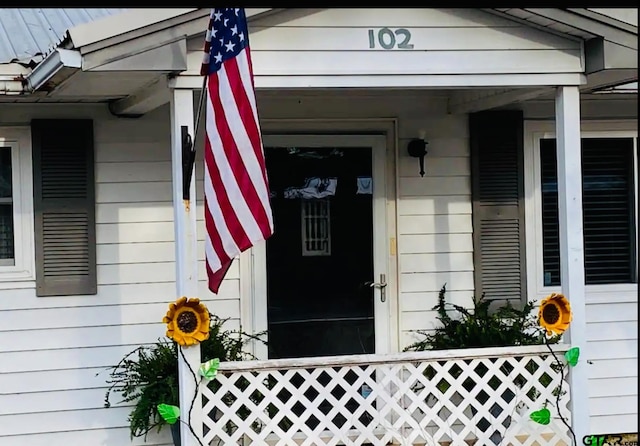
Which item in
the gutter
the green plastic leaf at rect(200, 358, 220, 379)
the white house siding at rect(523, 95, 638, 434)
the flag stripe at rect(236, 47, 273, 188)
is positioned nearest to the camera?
the flag stripe at rect(236, 47, 273, 188)

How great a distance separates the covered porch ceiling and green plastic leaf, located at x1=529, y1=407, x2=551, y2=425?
1753 mm

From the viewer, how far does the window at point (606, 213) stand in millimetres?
6066

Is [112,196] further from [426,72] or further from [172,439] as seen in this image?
[426,72]

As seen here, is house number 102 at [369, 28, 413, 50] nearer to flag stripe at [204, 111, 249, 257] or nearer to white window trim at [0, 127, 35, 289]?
flag stripe at [204, 111, 249, 257]

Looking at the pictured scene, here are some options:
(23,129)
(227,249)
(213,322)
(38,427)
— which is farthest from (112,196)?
(227,249)

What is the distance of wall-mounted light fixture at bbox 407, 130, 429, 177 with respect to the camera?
5.76m

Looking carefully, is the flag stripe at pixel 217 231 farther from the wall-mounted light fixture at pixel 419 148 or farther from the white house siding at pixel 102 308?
the wall-mounted light fixture at pixel 419 148

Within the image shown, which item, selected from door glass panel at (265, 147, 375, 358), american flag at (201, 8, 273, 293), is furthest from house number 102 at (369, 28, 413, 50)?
door glass panel at (265, 147, 375, 358)

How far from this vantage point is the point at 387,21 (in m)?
4.38

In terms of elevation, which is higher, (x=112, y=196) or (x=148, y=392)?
(x=112, y=196)

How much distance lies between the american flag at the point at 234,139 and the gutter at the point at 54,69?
2.04 feet

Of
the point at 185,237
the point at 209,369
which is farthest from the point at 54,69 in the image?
the point at 209,369

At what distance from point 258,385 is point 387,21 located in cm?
200

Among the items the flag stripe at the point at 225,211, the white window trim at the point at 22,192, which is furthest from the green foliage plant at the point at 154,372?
the flag stripe at the point at 225,211
